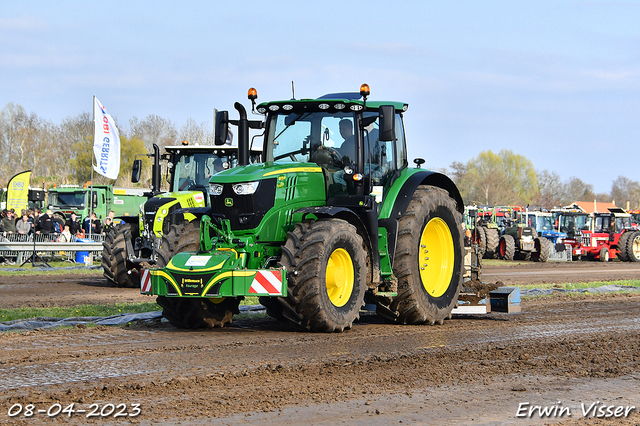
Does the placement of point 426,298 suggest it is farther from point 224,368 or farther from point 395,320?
point 224,368

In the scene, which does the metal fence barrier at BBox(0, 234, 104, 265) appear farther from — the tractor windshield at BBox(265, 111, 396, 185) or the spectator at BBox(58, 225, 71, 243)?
the tractor windshield at BBox(265, 111, 396, 185)

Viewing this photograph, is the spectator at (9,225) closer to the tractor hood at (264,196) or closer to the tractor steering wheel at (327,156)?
the tractor hood at (264,196)

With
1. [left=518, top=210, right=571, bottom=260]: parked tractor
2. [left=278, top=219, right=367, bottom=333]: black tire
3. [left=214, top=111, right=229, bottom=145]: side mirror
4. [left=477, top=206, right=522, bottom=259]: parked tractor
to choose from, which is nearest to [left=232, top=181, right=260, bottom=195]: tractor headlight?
[left=278, top=219, right=367, bottom=333]: black tire

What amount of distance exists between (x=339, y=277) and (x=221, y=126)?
233cm

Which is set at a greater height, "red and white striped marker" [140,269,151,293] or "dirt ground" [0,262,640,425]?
"red and white striped marker" [140,269,151,293]

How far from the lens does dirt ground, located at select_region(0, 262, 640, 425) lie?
14.9ft

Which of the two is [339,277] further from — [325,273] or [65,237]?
[65,237]

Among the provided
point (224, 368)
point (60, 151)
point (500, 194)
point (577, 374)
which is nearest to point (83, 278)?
point (224, 368)

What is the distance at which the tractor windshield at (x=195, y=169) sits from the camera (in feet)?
46.1

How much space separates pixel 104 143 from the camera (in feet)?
75.3

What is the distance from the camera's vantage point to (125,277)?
14.3m

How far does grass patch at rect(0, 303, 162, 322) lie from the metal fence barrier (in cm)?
983

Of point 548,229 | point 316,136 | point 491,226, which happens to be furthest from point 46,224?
point 548,229

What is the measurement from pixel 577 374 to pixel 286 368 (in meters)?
2.40
